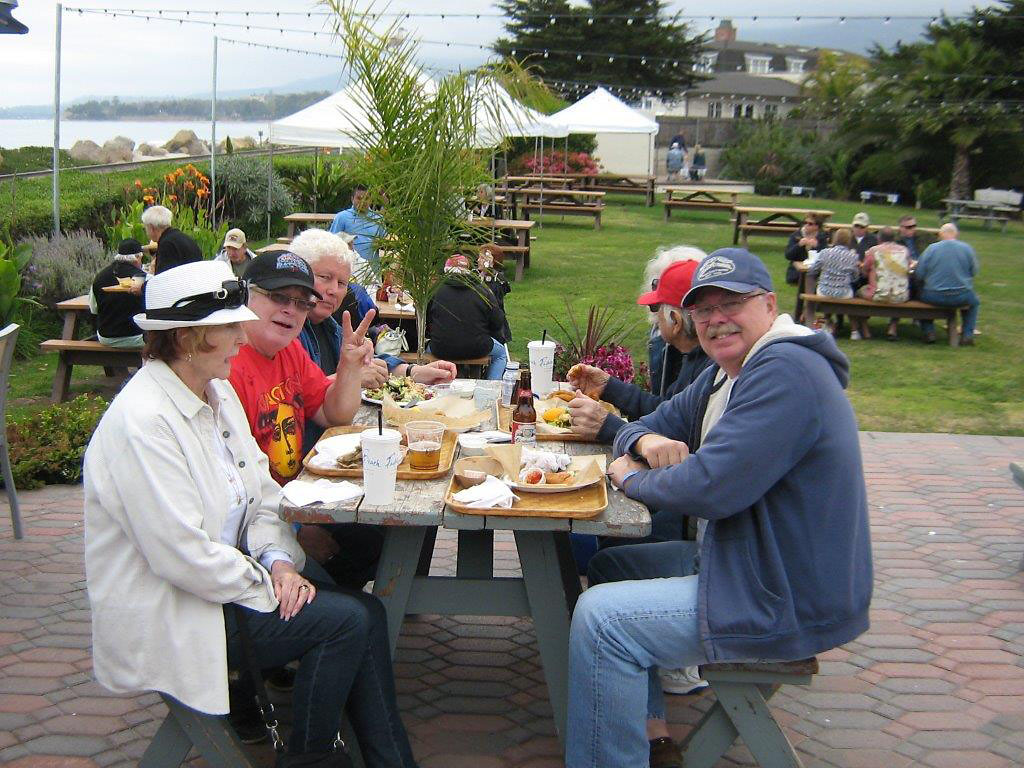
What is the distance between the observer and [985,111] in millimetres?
29172

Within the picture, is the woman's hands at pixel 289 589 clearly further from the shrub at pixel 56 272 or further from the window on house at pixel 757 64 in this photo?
the window on house at pixel 757 64

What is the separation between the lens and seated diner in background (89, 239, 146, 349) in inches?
309

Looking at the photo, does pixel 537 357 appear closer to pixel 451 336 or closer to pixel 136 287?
pixel 451 336

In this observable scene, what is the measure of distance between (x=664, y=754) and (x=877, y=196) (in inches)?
1249

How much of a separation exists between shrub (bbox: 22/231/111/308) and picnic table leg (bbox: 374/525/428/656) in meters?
7.99

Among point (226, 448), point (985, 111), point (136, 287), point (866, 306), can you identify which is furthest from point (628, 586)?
point (985, 111)

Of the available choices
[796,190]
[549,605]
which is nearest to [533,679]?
[549,605]

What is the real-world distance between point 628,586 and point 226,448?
3.90 feet

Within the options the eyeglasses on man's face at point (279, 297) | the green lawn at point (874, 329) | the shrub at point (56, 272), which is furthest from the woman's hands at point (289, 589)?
the shrub at point (56, 272)

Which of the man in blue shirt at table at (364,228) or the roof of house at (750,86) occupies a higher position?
the roof of house at (750,86)

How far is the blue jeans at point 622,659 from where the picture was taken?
277 cm

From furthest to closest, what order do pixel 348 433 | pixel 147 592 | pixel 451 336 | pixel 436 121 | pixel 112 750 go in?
1. pixel 451 336
2. pixel 436 121
3. pixel 348 433
4. pixel 112 750
5. pixel 147 592

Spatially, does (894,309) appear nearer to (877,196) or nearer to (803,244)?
(803,244)

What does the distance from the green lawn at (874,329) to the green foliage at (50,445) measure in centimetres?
176
